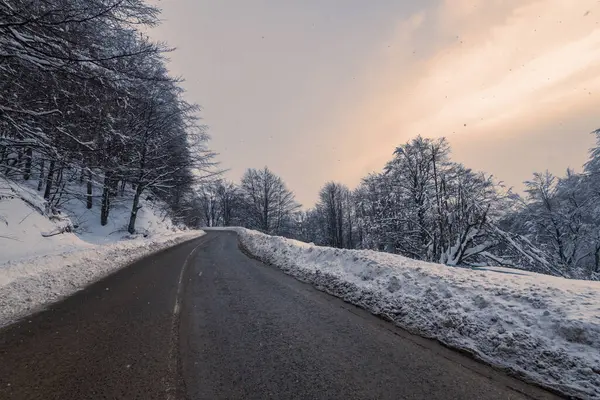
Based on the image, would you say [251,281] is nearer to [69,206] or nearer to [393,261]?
[393,261]

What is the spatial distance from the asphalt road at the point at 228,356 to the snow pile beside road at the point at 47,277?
29.6 inches

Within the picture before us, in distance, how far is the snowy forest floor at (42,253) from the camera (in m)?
6.45

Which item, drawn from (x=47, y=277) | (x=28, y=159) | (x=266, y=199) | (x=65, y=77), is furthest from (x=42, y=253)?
(x=266, y=199)

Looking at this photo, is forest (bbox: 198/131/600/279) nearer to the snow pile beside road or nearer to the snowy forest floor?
the snowy forest floor

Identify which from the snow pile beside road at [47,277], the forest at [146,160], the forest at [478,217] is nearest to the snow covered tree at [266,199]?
the forest at [146,160]

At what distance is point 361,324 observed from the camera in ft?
16.2

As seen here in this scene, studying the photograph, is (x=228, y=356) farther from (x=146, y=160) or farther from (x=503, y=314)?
(x=146, y=160)

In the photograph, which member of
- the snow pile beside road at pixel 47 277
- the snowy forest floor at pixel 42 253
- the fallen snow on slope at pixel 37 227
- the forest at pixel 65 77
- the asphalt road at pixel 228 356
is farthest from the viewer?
the fallen snow on slope at pixel 37 227

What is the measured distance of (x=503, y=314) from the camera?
4.14 metres

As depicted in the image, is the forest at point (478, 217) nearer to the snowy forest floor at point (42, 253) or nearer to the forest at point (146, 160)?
the forest at point (146, 160)

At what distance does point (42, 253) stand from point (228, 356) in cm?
1022

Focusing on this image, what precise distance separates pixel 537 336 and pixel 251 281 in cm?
697

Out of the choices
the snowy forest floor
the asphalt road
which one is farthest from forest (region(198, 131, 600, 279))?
the snowy forest floor

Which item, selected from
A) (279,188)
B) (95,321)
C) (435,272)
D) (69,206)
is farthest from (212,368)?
(279,188)
